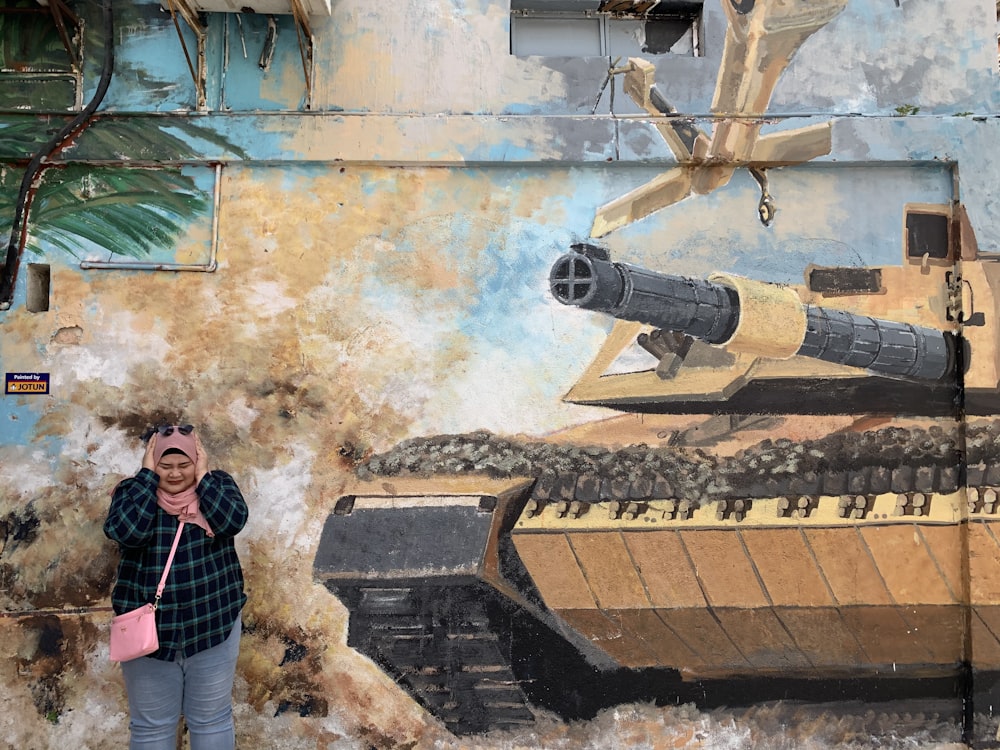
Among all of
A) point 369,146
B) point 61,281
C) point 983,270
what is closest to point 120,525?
point 61,281

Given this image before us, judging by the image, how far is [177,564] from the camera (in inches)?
129

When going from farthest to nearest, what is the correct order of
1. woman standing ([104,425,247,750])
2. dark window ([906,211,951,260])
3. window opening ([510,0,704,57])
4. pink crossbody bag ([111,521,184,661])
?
window opening ([510,0,704,57]) < dark window ([906,211,951,260]) < woman standing ([104,425,247,750]) < pink crossbody bag ([111,521,184,661])

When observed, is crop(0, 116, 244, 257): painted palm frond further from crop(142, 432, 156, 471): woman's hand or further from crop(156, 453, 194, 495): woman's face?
crop(156, 453, 194, 495): woman's face

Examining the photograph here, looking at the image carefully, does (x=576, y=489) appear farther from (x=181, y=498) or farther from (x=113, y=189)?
(x=113, y=189)

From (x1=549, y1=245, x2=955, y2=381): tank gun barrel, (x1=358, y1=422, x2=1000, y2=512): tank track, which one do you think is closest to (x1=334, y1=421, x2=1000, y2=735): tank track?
(x1=358, y1=422, x2=1000, y2=512): tank track

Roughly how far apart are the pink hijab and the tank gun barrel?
208 centimetres

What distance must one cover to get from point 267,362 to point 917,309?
12.2ft

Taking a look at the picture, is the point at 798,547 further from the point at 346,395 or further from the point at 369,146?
the point at 369,146

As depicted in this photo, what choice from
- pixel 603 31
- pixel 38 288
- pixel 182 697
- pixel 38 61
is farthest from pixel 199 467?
pixel 603 31

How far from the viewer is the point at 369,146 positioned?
414 centimetres

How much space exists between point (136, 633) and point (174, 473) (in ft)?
2.28

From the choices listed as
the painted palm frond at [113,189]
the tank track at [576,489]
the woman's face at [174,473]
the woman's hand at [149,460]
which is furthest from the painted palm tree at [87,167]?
the tank track at [576,489]

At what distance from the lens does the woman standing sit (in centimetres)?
325

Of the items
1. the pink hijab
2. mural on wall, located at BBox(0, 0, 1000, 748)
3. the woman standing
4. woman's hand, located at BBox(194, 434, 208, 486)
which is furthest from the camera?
mural on wall, located at BBox(0, 0, 1000, 748)
